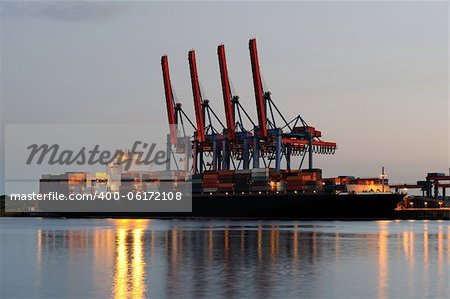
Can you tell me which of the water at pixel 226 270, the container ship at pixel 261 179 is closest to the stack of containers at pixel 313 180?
the container ship at pixel 261 179

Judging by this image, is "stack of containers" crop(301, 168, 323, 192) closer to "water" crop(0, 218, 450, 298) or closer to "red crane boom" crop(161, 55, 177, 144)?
"red crane boom" crop(161, 55, 177, 144)

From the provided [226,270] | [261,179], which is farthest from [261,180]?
[226,270]

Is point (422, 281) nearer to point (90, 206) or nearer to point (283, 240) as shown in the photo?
point (283, 240)

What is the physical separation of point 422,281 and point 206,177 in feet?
365

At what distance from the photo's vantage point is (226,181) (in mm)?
142125

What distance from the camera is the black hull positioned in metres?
135

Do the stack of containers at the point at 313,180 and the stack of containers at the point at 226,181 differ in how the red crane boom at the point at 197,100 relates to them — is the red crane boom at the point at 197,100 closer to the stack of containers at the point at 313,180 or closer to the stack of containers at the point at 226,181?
the stack of containers at the point at 226,181

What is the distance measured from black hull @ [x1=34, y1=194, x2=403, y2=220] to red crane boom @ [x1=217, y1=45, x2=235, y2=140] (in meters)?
12.8

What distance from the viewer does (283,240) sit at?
2650 inches

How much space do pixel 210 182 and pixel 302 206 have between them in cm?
1852

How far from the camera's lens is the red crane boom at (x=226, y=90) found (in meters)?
145

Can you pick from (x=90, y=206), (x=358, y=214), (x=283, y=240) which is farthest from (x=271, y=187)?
(x=283, y=240)

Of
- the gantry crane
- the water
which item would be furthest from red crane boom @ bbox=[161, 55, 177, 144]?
the water

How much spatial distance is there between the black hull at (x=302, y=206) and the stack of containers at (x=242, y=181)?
1.30 metres
